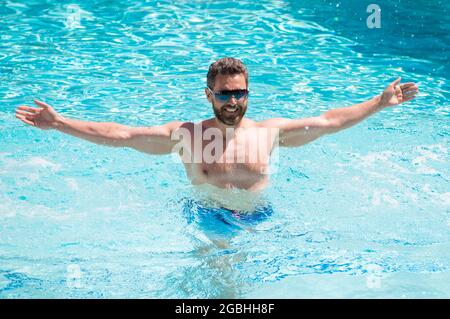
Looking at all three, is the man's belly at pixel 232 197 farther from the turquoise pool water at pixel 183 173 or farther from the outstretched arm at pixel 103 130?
the outstretched arm at pixel 103 130

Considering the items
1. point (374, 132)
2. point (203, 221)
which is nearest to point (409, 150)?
point (374, 132)

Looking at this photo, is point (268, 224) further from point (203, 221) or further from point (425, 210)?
point (425, 210)

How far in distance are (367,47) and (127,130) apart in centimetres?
520

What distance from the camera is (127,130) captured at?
4539mm

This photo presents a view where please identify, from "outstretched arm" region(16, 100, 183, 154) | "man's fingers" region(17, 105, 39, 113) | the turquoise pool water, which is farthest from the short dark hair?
"man's fingers" region(17, 105, 39, 113)

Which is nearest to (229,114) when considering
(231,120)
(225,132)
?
(231,120)

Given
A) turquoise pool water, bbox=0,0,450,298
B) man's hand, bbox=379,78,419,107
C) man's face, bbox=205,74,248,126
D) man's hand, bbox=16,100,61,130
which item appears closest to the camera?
man's hand, bbox=16,100,61,130

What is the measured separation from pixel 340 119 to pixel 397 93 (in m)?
0.40

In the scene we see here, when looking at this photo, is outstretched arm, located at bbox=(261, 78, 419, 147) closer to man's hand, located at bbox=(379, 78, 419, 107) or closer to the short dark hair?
man's hand, located at bbox=(379, 78, 419, 107)

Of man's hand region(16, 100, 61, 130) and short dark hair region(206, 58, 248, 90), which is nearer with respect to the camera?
man's hand region(16, 100, 61, 130)

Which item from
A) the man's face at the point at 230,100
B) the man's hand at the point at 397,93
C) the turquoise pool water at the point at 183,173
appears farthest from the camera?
the man's hand at the point at 397,93

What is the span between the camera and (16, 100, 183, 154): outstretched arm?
14.5 ft

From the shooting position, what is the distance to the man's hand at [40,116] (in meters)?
4.39

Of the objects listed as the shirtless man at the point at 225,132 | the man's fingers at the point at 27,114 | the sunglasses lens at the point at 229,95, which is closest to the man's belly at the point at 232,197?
the shirtless man at the point at 225,132
